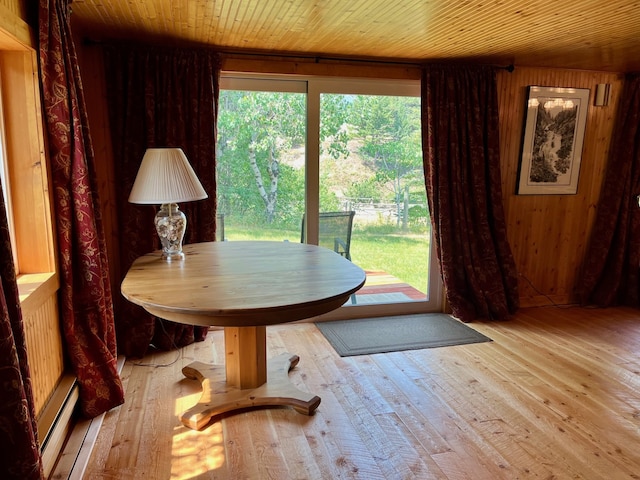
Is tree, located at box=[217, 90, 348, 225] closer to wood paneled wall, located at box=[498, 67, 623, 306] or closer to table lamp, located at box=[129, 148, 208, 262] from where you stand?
table lamp, located at box=[129, 148, 208, 262]

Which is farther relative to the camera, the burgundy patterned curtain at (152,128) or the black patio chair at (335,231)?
the black patio chair at (335,231)

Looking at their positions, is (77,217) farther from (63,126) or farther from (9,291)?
(9,291)

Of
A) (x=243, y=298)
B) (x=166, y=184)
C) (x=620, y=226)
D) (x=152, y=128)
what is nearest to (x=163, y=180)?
(x=166, y=184)

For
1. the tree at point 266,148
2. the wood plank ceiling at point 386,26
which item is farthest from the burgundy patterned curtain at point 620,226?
the tree at point 266,148

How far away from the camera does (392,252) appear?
391 cm

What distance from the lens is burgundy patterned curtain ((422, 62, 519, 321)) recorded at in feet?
11.6

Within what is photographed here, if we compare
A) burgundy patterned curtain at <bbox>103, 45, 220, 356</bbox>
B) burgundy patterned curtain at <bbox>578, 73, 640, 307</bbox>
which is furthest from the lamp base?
→ burgundy patterned curtain at <bbox>578, 73, 640, 307</bbox>

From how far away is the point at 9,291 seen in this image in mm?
1188

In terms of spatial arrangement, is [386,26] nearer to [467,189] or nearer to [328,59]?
[328,59]

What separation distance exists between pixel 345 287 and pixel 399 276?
2110 millimetres

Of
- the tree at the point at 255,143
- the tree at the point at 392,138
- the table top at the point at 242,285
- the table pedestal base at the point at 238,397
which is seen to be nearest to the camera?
the table top at the point at 242,285

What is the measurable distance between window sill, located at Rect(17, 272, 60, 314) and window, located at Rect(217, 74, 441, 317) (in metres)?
1.52

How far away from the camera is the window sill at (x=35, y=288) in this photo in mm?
1759

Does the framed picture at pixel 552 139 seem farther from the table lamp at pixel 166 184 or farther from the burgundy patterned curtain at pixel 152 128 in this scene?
the table lamp at pixel 166 184
